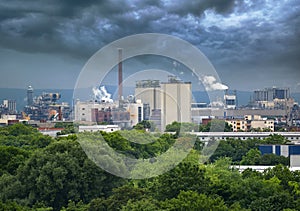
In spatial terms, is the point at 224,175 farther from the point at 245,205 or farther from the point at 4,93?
the point at 4,93

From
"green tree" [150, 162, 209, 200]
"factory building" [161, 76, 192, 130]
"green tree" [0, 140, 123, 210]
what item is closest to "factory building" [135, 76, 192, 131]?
"factory building" [161, 76, 192, 130]

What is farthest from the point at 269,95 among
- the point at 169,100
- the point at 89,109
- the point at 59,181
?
the point at 59,181

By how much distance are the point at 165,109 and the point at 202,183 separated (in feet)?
49.7

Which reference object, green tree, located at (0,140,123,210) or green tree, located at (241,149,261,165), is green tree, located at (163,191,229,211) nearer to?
green tree, located at (0,140,123,210)

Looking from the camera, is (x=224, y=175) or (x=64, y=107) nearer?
(x=224, y=175)

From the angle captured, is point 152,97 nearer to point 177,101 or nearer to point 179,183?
point 177,101

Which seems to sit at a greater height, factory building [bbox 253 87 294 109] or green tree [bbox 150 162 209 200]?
factory building [bbox 253 87 294 109]

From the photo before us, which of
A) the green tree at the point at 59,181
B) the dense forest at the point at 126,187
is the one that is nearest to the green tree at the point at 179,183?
the dense forest at the point at 126,187

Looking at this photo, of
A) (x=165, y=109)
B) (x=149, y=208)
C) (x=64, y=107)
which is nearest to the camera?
(x=149, y=208)

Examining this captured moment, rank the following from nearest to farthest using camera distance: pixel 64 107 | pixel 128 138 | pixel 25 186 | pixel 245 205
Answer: pixel 245 205
pixel 25 186
pixel 128 138
pixel 64 107

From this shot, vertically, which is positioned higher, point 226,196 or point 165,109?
point 165,109

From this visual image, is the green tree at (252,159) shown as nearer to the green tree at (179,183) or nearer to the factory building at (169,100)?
the factory building at (169,100)

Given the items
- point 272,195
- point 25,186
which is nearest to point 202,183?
point 272,195

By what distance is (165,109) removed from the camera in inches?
961
